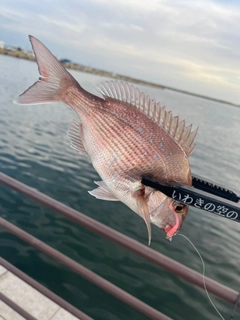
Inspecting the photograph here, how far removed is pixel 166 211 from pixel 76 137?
2.04ft

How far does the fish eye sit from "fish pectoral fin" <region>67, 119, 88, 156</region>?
1.79 ft

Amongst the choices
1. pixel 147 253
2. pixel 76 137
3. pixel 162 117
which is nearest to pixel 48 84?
pixel 76 137

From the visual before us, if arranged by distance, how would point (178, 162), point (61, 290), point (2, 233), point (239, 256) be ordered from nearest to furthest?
point (178, 162)
point (61, 290)
point (2, 233)
point (239, 256)

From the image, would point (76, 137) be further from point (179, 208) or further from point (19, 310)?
point (19, 310)

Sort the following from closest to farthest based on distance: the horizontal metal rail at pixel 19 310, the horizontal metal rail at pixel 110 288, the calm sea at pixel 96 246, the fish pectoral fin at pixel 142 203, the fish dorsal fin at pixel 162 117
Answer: the fish pectoral fin at pixel 142 203 → the fish dorsal fin at pixel 162 117 → the horizontal metal rail at pixel 110 288 → the horizontal metal rail at pixel 19 310 → the calm sea at pixel 96 246

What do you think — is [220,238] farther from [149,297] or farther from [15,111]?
[15,111]

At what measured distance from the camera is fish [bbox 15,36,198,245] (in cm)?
146

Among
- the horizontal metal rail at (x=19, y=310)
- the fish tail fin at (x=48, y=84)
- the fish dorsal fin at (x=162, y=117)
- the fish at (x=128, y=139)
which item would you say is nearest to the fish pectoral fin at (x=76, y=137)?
the fish at (x=128, y=139)

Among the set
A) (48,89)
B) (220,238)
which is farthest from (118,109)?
(220,238)

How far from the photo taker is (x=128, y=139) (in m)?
1.55

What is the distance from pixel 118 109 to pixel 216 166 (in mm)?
Result: 17760

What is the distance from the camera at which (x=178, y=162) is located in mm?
1489

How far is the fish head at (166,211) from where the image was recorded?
1.44m

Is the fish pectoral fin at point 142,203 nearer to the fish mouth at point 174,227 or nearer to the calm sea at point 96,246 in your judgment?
the fish mouth at point 174,227
